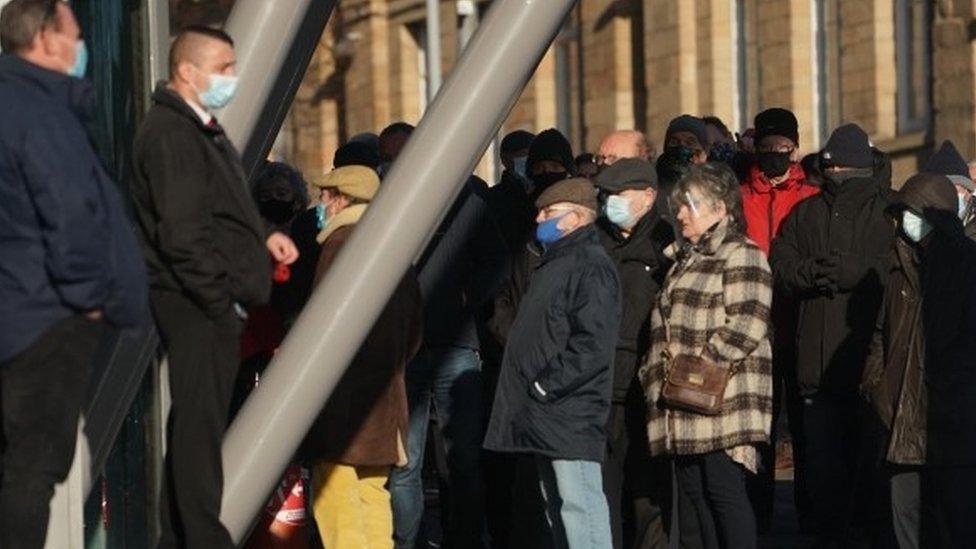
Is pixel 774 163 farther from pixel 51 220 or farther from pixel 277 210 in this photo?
pixel 51 220

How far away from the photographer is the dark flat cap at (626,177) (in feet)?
43.5

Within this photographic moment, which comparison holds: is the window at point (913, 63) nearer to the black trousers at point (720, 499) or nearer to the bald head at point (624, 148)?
the bald head at point (624, 148)

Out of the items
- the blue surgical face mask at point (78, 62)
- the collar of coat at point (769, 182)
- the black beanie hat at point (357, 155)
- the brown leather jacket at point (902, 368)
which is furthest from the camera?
the collar of coat at point (769, 182)

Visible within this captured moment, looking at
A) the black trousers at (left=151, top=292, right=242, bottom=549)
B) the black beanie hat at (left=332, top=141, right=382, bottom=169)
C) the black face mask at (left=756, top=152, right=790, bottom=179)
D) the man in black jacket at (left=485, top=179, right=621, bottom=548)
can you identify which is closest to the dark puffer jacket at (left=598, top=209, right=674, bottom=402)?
the man in black jacket at (left=485, top=179, right=621, bottom=548)

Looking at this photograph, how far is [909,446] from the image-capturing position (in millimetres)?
12719

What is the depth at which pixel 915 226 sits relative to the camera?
12906mm

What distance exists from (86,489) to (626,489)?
3639 millimetres

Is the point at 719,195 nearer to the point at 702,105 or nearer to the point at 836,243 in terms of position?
the point at 836,243

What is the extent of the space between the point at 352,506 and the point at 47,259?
13.1ft

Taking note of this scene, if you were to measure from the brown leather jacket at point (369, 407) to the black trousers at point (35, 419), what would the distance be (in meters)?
3.53

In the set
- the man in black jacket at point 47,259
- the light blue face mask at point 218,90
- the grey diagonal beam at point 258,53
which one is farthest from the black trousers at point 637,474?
the man in black jacket at point 47,259

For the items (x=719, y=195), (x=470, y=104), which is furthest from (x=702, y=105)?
(x=470, y=104)

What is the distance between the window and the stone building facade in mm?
17

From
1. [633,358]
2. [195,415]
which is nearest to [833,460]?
[633,358]
